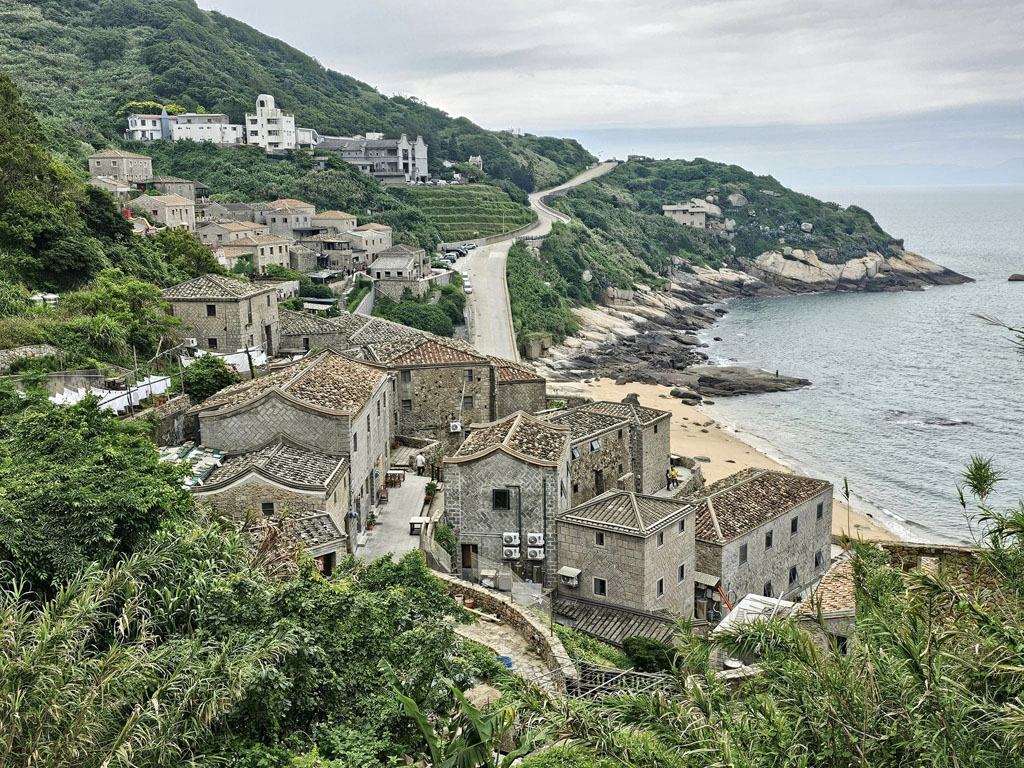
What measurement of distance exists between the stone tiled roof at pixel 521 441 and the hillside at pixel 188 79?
69.3 m

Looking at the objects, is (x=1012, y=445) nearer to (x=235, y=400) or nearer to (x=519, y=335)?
(x=519, y=335)

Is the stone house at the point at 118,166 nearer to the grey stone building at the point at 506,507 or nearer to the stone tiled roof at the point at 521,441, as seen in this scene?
the stone tiled roof at the point at 521,441

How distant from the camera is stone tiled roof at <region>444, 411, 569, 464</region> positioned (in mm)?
26922

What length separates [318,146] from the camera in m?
122

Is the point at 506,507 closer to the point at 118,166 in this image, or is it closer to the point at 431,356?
the point at 431,356

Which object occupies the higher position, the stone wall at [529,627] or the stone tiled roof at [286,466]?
the stone tiled roof at [286,466]

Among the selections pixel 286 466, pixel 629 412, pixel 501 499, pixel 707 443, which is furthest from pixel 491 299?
pixel 286 466

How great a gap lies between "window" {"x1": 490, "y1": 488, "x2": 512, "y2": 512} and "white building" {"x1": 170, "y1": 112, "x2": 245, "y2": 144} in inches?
3752

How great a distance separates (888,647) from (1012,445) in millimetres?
55141

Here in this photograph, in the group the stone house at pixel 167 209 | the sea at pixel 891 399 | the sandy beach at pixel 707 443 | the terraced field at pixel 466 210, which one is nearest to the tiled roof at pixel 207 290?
the sandy beach at pixel 707 443

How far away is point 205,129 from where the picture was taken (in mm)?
109375

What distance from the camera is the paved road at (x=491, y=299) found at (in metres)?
70.5

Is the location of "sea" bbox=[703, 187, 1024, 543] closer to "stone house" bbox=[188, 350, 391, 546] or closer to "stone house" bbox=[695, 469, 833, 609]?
"stone house" bbox=[695, 469, 833, 609]

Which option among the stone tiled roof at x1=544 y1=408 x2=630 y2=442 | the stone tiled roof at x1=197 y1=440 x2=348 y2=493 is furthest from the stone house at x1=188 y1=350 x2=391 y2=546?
the stone tiled roof at x1=544 y1=408 x2=630 y2=442
